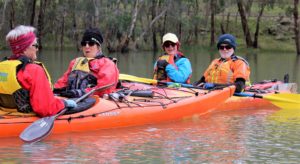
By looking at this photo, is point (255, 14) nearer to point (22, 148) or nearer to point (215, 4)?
point (215, 4)

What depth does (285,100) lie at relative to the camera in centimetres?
1001

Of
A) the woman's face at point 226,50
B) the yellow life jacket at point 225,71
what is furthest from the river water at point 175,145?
the woman's face at point 226,50

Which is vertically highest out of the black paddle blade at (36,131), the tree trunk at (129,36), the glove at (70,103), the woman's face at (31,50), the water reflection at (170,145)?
the tree trunk at (129,36)

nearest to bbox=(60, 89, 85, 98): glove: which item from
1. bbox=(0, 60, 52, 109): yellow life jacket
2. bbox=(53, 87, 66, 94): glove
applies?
bbox=(53, 87, 66, 94): glove

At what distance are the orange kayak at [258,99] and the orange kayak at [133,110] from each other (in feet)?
1.26

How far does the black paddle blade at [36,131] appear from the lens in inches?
252

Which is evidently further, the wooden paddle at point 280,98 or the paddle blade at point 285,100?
the paddle blade at point 285,100

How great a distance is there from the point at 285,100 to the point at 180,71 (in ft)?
6.04

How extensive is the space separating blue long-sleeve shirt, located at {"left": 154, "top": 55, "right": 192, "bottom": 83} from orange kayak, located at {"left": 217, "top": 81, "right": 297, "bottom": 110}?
0.80 meters

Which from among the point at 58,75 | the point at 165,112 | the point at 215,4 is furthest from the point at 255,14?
the point at 165,112

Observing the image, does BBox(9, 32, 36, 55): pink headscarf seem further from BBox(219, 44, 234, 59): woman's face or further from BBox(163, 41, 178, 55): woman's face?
BBox(219, 44, 234, 59): woman's face

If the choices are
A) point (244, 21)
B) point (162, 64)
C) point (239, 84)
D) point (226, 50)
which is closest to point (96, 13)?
point (244, 21)

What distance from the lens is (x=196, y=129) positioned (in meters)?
8.24

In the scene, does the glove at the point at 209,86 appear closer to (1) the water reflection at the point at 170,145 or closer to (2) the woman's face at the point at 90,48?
(1) the water reflection at the point at 170,145
